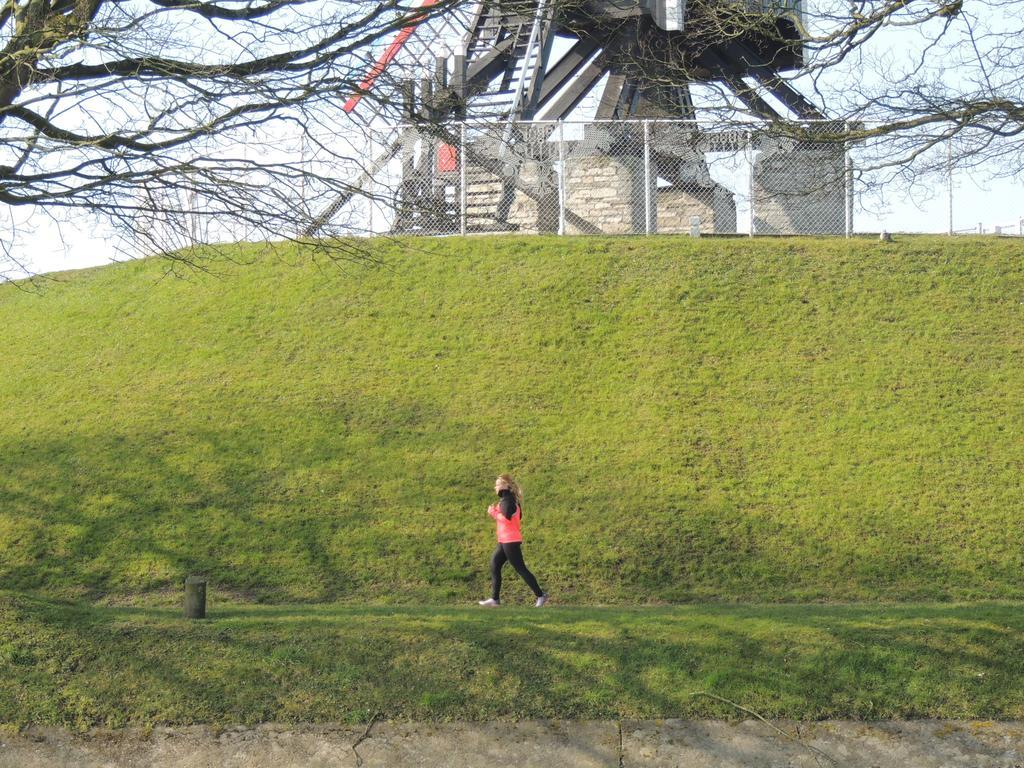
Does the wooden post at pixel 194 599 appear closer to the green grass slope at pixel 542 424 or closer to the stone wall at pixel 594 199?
the green grass slope at pixel 542 424

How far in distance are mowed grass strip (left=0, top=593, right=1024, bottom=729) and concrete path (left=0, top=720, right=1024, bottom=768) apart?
11 centimetres

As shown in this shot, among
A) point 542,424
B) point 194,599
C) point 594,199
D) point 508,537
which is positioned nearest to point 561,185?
point 594,199

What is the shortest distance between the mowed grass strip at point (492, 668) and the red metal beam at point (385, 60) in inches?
163

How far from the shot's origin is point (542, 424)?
1372 centimetres

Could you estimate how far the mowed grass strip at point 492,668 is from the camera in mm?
7125

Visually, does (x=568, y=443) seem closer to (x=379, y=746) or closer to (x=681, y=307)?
(x=681, y=307)

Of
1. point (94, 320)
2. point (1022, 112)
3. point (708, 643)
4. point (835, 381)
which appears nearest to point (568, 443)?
point (835, 381)

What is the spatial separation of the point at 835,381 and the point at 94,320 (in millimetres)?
12029

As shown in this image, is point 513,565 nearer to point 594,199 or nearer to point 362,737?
point 362,737

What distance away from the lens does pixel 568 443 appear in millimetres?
13367

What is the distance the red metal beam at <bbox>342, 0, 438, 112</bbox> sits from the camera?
774cm

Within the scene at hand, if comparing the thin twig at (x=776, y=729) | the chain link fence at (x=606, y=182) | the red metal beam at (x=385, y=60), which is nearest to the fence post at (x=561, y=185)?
the chain link fence at (x=606, y=182)

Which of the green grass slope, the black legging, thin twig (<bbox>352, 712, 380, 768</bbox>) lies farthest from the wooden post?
the black legging

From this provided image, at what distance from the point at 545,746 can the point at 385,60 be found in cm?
514
